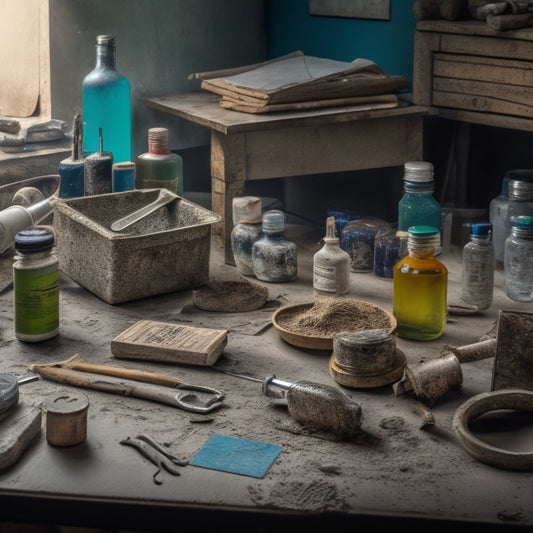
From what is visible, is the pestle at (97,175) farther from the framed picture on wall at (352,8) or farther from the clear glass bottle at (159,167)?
the framed picture on wall at (352,8)

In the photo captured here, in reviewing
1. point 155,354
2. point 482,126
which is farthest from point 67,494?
point 482,126

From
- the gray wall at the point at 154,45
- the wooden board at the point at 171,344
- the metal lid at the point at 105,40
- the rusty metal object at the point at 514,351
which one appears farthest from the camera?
the gray wall at the point at 154,45

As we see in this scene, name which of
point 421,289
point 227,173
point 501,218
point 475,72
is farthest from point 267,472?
point 475,72

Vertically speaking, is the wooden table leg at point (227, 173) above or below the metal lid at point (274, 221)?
above

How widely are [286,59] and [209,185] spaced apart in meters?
0.57

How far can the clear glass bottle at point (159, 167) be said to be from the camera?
8.07 ft

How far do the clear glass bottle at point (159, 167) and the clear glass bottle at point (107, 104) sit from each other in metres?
0.20

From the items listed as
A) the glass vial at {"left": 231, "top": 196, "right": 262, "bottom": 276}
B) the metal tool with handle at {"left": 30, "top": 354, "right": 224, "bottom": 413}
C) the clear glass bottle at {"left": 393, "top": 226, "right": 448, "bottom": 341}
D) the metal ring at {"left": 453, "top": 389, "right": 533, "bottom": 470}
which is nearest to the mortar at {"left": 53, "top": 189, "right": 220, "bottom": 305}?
the glass vial at {"left": 231, "top": 196, "right": 262, "bottom": 276}

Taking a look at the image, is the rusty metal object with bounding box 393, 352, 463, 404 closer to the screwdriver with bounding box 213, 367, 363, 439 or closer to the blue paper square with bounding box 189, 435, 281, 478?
the screwdriver with bounding box 213, 367, 363, 439

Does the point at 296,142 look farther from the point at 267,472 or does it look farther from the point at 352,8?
the point at 267,472

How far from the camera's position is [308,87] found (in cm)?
246

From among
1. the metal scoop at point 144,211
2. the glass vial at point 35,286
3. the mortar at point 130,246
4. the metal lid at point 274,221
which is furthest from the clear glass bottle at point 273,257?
the glass vial at point 35,286

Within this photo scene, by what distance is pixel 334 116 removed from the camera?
244 centimetres

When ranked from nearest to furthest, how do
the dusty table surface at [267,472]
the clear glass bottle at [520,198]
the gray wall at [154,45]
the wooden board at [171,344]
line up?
1. the dusty table surface at [267,472]
2. the wooden board at [171,344]
3. the clear glass bottle at [520,198]
4. the gray wall at [154,45]
